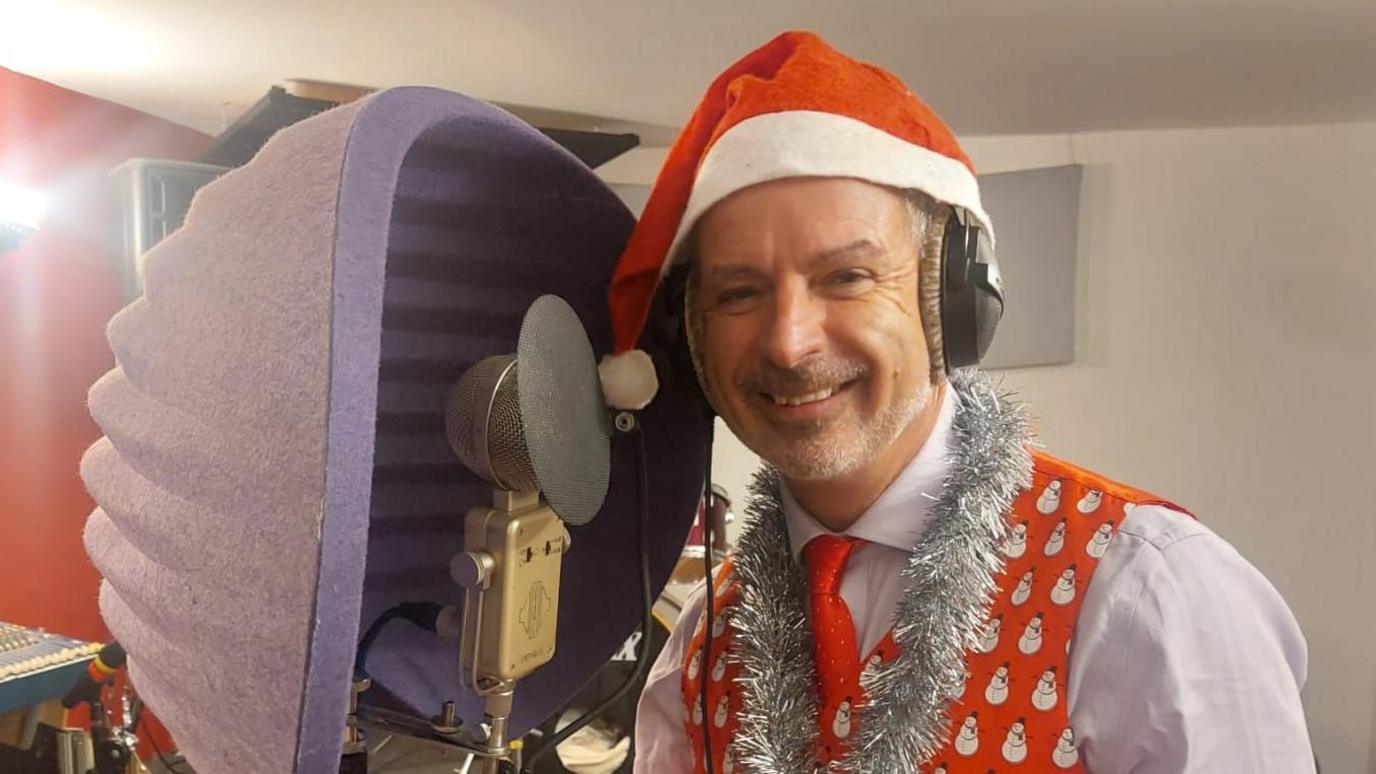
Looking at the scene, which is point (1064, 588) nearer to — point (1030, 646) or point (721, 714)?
point (1030, 646)

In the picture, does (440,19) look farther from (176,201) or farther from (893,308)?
(893,308)

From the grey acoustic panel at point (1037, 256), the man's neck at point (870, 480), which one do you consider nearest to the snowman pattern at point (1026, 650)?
the man's neck at point (870, 480)

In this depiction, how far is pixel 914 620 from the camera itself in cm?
79

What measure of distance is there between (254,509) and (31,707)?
4.87 ft

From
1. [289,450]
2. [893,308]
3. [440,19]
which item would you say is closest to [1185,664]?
[893,308]

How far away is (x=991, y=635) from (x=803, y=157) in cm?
45

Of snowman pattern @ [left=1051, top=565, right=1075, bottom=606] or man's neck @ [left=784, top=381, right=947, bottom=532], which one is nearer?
snowman pattern @ [left=1051, top=565, right=1075, bottom=606]

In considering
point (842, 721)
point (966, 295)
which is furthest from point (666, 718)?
point (966, 295)

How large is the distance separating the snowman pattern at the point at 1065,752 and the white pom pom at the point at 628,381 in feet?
1.44

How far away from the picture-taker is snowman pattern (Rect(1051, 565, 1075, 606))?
771mm

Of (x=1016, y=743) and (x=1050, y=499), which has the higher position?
(x=1050, y=499)

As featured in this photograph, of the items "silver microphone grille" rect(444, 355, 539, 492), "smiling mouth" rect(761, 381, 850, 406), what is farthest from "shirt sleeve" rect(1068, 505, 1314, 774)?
"silver microphone grille" rect(444, 355, 539, 492)

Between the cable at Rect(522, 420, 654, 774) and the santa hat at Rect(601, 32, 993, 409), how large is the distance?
0.35 ft

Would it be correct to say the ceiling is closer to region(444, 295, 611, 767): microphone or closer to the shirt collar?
the shirt collar
